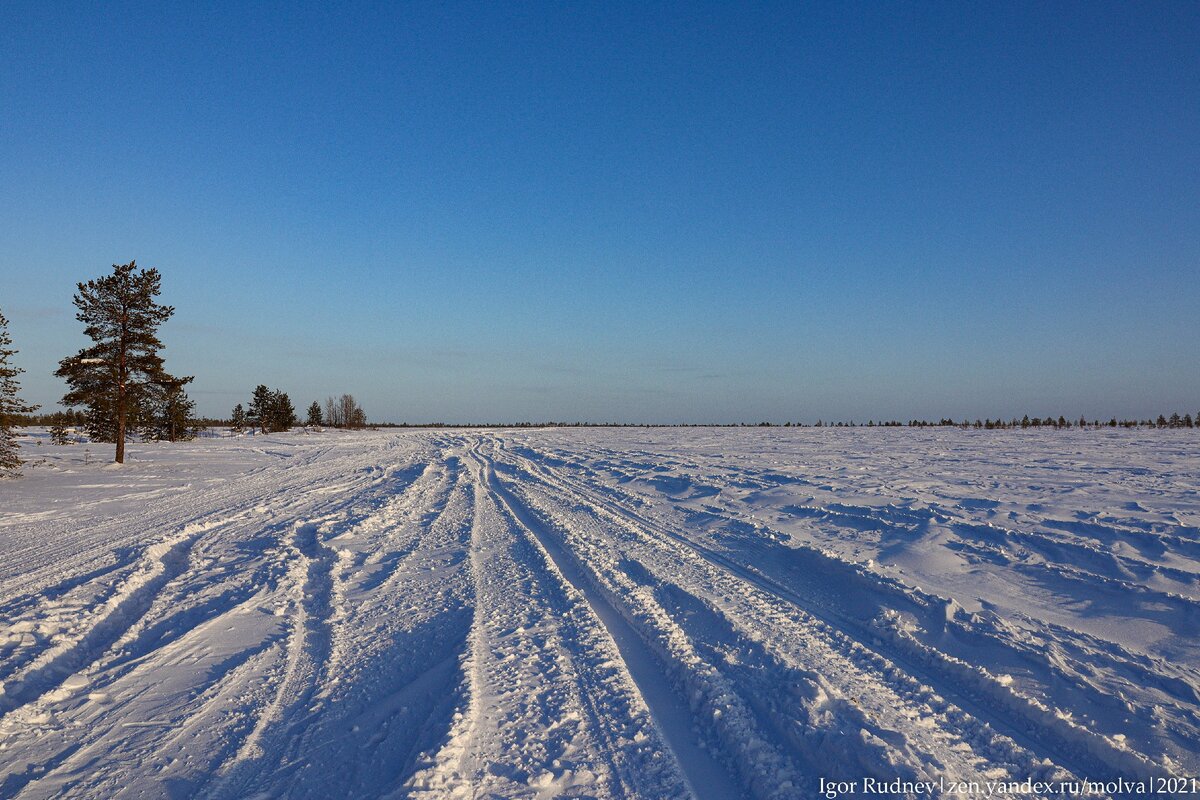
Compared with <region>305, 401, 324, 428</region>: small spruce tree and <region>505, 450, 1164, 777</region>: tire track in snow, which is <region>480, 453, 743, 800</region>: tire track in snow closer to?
<region>505, 450, 1164, 777</region>: tire track in snow

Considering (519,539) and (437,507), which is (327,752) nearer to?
(519,539)

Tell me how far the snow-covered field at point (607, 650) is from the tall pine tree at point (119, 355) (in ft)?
42.7

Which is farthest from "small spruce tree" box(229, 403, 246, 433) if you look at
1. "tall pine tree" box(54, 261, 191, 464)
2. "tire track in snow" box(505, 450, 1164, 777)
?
"tire track in snow" box(505, 450, 1164, 777)

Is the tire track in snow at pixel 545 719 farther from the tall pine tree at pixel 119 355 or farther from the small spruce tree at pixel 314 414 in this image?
the small spruce tree at pixel 314 414

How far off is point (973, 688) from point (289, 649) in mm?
5234

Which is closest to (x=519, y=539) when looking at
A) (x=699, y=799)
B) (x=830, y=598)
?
(x=830, y=598)

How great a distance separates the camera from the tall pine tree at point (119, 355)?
20.7m

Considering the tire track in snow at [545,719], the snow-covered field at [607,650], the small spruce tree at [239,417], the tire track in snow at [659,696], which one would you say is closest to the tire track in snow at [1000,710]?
the snow-covered field at [607,650]

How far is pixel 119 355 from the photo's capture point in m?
21.4

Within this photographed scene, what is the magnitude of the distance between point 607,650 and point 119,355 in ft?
81.4

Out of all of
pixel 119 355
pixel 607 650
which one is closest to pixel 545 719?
pixel 607 650

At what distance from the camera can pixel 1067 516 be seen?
8.49 metres

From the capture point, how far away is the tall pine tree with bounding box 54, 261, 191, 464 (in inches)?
814

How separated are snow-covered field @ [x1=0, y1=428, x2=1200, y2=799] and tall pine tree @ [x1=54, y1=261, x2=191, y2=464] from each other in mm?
13016
